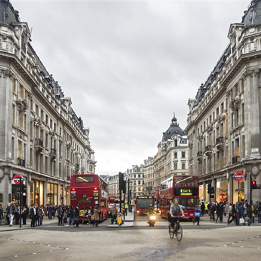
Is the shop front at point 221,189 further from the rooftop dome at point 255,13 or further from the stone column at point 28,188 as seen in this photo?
the stone column at point 28,188

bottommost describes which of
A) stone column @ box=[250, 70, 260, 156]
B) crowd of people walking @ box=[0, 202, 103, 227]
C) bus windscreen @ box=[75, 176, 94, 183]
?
crowd of people walking @ box=[0, 202, 103, 227]

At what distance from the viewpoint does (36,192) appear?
5025 centimetres

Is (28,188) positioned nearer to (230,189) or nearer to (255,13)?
(230,189)

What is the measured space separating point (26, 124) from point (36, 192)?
956 centimetres

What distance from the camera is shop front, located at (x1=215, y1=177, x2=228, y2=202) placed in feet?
165

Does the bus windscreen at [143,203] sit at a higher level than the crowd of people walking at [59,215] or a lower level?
lower

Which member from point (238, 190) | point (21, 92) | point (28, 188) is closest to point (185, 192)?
point (238, 190)

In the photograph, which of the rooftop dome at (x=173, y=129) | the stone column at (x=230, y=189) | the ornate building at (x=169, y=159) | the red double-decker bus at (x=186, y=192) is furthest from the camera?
the rooftop dome at (x=173, y=129)

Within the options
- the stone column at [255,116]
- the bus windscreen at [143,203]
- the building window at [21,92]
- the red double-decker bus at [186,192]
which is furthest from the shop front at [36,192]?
the stone column at [255,116]

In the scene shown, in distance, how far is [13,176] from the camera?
39094mm

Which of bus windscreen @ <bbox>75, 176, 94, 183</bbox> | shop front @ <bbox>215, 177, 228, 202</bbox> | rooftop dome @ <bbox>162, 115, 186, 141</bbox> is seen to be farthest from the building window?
rooftop dome @ <bbox>162, 115, 186, 141</bbox>

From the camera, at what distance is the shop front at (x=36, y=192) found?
4778cm

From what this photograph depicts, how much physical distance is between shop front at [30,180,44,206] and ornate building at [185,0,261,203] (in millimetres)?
22606

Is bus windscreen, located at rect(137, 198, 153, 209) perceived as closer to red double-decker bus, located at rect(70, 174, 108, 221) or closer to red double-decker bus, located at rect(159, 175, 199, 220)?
red double-decker bus, located at rect(159, 175, 199, 220)
